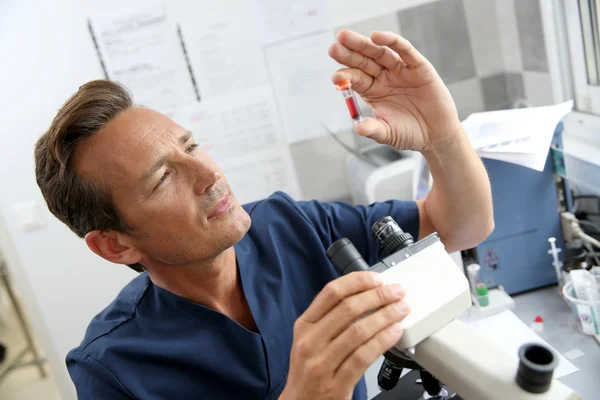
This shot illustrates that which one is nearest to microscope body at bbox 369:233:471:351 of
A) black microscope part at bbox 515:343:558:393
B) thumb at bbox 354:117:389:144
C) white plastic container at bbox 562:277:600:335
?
black microscope part at bbox 515:343:558:393

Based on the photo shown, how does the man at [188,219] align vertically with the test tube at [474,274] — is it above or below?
above

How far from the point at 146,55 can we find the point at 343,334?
62.2 inches

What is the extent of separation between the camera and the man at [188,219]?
959 millimetres

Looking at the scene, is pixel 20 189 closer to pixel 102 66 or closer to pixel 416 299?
pixel 102 66

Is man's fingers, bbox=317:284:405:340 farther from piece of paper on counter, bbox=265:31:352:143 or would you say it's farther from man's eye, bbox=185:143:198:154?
piece of paper on counter, bbox=265:31:352:143

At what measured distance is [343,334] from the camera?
24.6 inches

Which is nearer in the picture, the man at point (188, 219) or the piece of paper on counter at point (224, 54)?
the man at point (188, 219)

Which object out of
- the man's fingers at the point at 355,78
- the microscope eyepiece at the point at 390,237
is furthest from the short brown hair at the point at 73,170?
the microscope eyepiece at the point at 390,237

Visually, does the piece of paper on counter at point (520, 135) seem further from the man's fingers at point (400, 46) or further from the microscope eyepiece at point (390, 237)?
the microscope eyepiece at point (390, 237)

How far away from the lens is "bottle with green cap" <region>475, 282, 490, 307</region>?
1379 millimetres

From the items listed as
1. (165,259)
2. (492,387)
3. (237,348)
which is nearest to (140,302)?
(165,259)

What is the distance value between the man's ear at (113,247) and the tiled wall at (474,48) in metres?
1.01

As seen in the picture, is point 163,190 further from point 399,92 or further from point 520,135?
point 520,135

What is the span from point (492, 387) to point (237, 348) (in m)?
0.63
